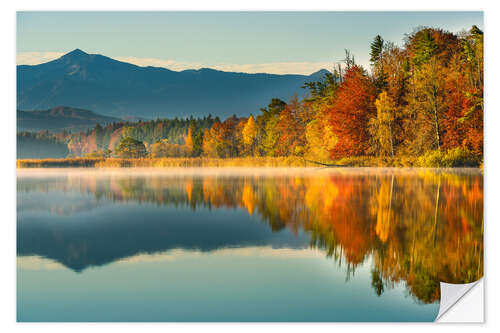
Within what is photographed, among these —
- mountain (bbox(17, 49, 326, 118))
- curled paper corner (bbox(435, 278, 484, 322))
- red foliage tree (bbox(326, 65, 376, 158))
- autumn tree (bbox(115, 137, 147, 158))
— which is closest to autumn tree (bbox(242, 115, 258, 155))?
mountain (bbox(17, 49, 326, 118))

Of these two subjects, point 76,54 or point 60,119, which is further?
point 60,119

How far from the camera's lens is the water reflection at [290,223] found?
6629 millimetres

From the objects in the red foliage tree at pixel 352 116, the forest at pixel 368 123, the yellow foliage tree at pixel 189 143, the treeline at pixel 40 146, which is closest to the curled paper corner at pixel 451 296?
the forest at pixel 368 123

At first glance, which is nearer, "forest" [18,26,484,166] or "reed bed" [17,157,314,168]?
"forest" [18,26,484,166]

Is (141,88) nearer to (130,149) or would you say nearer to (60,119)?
(60,119)

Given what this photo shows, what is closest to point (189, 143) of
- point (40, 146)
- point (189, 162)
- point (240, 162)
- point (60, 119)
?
point (240, 162)

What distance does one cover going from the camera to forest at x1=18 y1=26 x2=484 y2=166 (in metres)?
11.8

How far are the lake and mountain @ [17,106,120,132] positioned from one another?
1160 mm

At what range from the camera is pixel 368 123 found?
58.6 ft

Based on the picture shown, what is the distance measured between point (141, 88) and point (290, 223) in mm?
7550

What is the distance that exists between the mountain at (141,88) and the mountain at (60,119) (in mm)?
193

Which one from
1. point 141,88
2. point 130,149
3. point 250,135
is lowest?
point 130,149

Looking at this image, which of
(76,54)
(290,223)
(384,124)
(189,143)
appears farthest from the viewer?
(189,143)

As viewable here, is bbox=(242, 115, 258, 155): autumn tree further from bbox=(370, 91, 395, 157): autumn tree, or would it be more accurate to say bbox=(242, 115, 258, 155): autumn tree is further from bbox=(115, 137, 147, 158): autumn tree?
bbox=(115, 137, 147, 158): autumn tree
